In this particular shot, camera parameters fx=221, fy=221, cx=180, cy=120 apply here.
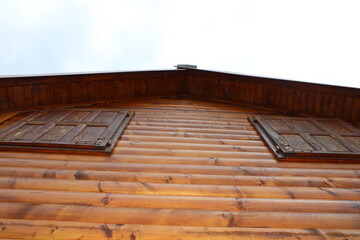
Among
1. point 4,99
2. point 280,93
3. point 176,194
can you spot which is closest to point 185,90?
point 280,93

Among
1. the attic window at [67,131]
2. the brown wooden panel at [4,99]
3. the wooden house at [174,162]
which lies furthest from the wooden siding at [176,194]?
the brown wooden panel at [4,99]

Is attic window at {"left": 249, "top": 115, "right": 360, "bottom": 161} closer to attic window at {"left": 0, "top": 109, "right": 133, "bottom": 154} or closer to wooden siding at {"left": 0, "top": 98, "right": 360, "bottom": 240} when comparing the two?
wooden siding at {"left": 0, "top": 98, "right": 360, "bottom": 240}

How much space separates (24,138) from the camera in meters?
2.17

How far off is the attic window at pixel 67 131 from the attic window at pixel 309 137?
1.68 metres

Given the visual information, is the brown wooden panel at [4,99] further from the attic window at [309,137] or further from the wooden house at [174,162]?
the attic window at [309,137]

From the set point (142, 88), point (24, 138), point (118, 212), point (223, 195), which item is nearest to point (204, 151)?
point (223, 195)

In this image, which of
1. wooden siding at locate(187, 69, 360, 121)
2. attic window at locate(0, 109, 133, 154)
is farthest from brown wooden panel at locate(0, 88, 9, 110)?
wooden siding at locate(187, 69, 360, 121)

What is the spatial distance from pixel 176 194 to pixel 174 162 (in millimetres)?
444

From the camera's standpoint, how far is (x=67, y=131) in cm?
241

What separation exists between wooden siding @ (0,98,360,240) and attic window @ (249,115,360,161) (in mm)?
119

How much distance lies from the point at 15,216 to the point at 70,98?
250 centimetres

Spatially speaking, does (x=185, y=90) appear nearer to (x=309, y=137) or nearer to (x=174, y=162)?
(x=309, y=137)

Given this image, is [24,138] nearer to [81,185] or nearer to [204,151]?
[81,185]

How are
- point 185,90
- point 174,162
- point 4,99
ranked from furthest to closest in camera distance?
point 185,90, point 4,99, point 174,162
